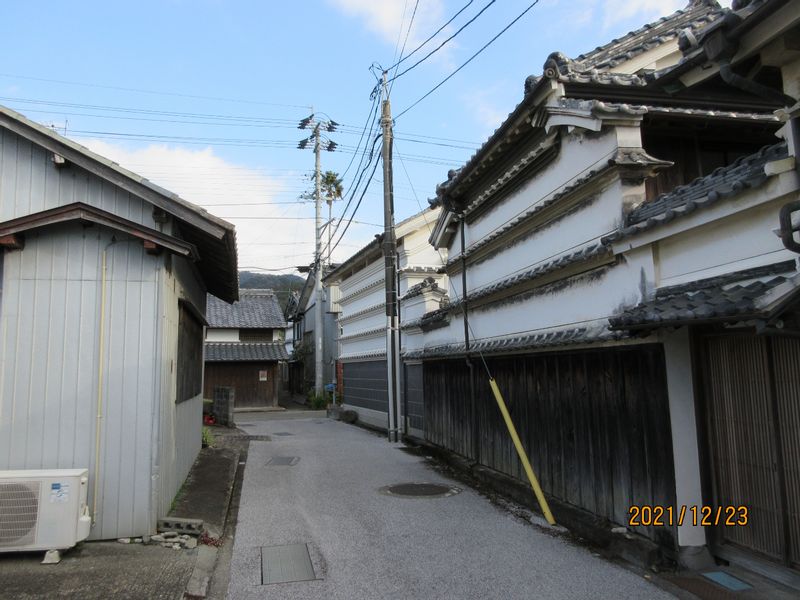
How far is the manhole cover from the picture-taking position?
9.69 m

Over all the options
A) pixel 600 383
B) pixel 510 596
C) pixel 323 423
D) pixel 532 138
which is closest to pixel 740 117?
pixel 532 138

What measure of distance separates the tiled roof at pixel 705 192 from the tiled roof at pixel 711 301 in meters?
0.66

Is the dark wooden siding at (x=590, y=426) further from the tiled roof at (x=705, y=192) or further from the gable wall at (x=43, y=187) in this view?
the gable wall at (x=43, y=187)

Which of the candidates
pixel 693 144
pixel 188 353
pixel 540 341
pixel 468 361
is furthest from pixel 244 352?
pixel 693 144

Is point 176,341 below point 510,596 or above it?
above

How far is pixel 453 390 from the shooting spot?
1270cm

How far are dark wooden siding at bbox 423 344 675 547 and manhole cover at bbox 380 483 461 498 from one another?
3.15 ft

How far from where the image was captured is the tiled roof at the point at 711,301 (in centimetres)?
414

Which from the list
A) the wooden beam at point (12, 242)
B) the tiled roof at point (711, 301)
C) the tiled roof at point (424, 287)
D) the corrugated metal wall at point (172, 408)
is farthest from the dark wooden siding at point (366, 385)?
the tiled roof at point (711, 301)

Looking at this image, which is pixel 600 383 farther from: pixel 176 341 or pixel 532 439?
pixel 176 341

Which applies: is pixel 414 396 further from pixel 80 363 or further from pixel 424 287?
pixel 80 363

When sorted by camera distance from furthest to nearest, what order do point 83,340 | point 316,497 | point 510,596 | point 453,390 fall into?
1. point 453,390
2. point 316,497
3. point 83,340
4. point 510,596

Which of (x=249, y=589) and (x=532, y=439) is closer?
(x=249, y=589)

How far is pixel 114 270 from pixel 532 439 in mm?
6262
